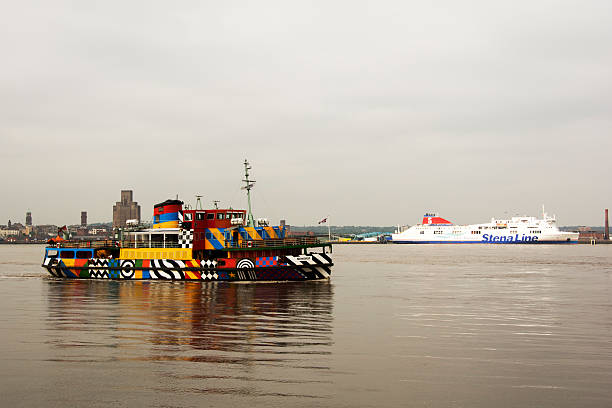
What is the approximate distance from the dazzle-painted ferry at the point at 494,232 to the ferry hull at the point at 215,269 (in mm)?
139199

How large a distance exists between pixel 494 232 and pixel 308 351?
164m

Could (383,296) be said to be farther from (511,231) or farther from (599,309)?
(511,231)

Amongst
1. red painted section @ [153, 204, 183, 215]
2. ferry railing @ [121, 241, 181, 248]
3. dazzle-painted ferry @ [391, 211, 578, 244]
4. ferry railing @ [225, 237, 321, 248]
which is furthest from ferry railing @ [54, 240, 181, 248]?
dazzle-painted ferry @ [391, 211, 578, 244]

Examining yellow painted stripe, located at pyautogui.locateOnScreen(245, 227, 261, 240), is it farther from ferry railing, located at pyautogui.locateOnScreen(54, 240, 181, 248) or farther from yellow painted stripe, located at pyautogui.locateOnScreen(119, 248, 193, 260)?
ferry railing, located at pyautogui.locateOnScreen(54, 240, 181, 248)

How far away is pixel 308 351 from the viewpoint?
1502 centimetres

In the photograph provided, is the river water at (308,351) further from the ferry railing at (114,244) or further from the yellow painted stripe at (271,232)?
the ferry railing at (114,244)

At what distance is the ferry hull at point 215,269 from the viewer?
38219 mm

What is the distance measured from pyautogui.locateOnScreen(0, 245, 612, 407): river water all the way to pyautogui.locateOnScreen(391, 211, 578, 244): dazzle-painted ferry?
5586 inches

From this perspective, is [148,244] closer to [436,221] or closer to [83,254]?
[83,254]

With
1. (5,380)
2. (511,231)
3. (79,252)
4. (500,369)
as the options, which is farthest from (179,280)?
Result: (511,231)

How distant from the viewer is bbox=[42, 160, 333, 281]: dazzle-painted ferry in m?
38.4

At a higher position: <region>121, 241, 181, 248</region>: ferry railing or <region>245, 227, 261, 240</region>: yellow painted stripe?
<region>245, 227, 261, 240</region>: yellow painted stripe

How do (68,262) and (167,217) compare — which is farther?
(68,262)

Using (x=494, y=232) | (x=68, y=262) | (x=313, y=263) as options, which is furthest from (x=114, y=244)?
(x=494, y=232)
